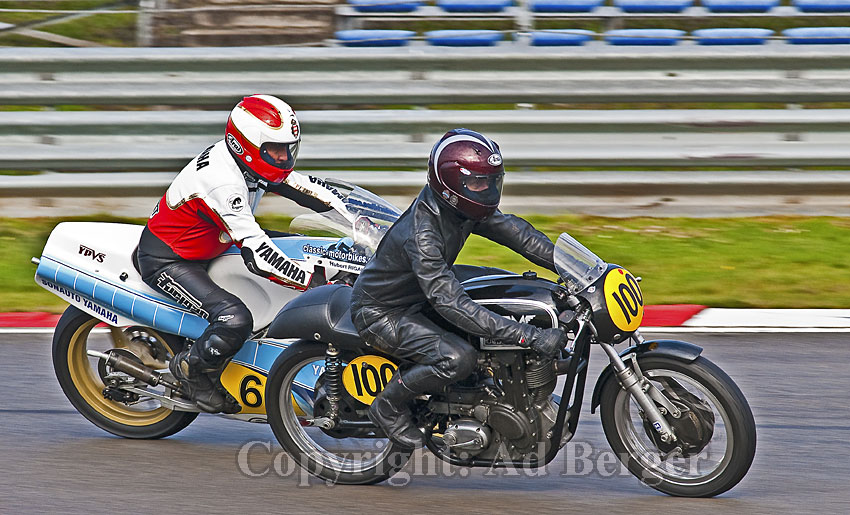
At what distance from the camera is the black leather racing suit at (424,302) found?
14.1 ft

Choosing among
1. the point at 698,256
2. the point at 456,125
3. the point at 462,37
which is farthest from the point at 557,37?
the point at 698,256

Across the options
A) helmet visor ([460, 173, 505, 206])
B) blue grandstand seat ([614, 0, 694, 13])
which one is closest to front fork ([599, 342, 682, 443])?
helmet visor ([460, 173, 505, 206])

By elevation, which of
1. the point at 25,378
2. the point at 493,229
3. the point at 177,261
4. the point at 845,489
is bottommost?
the point at 25,378

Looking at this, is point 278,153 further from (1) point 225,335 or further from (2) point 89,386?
(2) point 89,386

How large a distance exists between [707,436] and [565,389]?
58 cm

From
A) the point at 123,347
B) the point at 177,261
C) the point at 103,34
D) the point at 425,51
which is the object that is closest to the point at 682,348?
the point at 177,261

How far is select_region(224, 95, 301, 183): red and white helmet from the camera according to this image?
16.4 ft

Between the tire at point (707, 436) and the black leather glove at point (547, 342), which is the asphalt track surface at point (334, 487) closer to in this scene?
the tire at point (707, 436)

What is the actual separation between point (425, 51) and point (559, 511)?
6.04 m

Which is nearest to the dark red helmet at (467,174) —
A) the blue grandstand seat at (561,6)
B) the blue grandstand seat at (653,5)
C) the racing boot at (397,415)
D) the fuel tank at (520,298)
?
the fuel tank at (520,298)

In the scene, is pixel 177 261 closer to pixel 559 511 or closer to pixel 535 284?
pixel 535 284

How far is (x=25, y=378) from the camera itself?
250 inches

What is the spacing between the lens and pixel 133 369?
5.45 m

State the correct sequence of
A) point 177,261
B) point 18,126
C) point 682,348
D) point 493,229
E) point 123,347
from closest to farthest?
point 682,348 → point 493,229 → point 177,261 → point 123,347 → point 18,126
